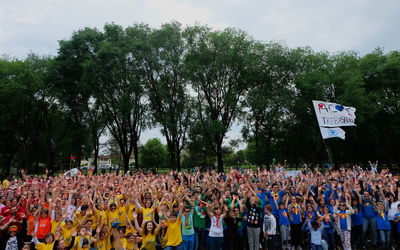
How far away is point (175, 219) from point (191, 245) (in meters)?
0.93

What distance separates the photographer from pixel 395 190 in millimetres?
11242

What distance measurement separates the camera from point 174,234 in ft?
25.7

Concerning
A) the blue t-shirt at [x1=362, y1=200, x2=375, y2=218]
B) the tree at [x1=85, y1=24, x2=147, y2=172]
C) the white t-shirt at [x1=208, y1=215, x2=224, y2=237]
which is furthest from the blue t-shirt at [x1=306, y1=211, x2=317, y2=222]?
the tree at [x1=85, y1=24, x2=147, y2=172]

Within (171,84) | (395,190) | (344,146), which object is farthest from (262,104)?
(395,190)

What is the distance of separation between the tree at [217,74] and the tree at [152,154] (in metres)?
54.4

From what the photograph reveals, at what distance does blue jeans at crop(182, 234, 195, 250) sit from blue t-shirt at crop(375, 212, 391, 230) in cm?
634

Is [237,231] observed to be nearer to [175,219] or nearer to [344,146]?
[175,219]

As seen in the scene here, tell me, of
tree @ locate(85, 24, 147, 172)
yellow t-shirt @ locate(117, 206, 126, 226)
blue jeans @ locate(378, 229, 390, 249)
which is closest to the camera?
yellow t-shirt @ locate(117, 206, 126, 226)

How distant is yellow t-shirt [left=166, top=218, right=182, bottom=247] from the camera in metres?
7.74

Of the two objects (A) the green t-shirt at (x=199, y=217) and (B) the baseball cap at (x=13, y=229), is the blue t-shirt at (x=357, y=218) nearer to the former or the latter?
(A) the green t-shirt at (x=199, y=217)

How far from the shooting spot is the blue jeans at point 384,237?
9.43 m

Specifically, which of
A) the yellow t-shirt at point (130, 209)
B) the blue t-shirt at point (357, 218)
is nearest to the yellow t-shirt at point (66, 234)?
the yellow t-shirt at point (130, 209)

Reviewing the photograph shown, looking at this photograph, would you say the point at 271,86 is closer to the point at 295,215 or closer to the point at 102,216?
the point at 295,215

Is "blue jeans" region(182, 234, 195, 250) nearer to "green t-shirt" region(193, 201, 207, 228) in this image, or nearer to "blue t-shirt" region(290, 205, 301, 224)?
"green t-shirt" region(193, 201, 207, 228)
